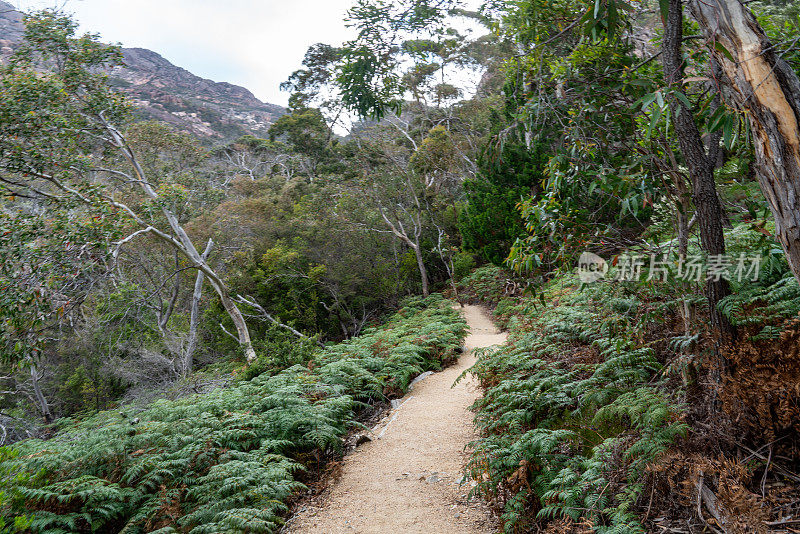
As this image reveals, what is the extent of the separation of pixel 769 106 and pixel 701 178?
27.5 inches

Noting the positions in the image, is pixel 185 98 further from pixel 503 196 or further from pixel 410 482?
pixel 410 482

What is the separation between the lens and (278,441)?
185 inches

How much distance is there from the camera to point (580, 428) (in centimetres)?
369

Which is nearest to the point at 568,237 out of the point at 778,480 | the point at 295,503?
the point at 778,480

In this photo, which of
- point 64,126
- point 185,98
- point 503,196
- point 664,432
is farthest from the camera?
point 185,98

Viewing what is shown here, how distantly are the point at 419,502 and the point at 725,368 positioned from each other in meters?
2.67

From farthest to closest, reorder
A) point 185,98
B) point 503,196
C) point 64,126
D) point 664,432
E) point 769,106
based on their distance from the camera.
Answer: point 185,98, point 503,196, point 64,126, point 664,432, point 769,106

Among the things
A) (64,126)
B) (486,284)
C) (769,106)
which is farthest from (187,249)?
(769,106)

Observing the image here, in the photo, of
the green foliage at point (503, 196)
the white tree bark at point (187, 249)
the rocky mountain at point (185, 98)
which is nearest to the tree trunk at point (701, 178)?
the green foliage at point (503, 196)

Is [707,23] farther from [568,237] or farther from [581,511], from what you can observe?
[581,511]

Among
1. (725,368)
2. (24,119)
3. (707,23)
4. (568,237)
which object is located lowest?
(725,368)

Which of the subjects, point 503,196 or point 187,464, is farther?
point 503,196

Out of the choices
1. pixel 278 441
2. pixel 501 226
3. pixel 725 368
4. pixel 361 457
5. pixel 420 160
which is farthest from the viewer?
pixel 420 160

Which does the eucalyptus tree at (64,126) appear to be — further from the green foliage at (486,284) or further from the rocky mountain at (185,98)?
the rocky mountain at (185,98)
